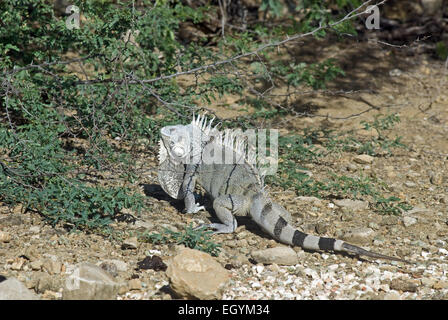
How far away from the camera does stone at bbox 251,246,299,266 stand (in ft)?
16.3

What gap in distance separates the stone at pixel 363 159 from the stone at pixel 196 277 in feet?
11.4

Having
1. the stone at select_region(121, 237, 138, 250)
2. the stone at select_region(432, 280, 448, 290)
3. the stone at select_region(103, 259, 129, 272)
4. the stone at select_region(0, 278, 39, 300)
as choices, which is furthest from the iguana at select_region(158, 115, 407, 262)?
the stone at select_region(0, 278, 39, 300)

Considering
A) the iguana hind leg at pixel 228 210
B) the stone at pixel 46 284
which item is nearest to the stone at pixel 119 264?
the stone at pixel 46 284

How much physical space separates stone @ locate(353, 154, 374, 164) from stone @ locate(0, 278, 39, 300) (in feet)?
14.2

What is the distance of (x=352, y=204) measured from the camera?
6.14 m

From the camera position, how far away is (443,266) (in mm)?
5043

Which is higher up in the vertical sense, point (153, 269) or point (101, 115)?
point (101, 115)

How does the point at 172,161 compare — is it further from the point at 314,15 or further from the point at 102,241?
the point at 314,15

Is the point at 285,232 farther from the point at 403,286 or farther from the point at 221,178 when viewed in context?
the point at 403,286

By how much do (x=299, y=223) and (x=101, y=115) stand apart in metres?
2.40

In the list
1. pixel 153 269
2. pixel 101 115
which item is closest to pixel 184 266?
pixel 153 269

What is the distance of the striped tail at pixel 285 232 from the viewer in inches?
195

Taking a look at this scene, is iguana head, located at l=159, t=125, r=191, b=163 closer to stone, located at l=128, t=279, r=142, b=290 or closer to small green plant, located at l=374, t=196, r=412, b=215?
stone, located at l=128, t=279, r=142, b=290

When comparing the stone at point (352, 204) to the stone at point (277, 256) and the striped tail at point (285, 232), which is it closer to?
the striped tail at point (285, 232)
